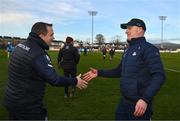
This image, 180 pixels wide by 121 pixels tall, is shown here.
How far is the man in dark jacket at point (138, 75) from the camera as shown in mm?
6484

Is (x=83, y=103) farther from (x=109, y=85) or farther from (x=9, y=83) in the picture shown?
(x=9, y=83)

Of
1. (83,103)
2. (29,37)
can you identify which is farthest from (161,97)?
(29,37)

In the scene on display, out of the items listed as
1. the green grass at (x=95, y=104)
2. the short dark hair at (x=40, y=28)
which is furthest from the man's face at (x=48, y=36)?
the green grass at (x=95, y=104)

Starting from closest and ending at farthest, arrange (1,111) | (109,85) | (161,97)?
(1,111)
(161,97)
(109,85)

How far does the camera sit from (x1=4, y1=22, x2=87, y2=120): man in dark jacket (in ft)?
20.1

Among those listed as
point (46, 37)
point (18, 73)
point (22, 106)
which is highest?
point (46, 37)

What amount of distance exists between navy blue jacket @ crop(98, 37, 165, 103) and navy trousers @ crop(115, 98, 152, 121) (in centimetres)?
11

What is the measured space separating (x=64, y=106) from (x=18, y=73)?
7490 millimetres

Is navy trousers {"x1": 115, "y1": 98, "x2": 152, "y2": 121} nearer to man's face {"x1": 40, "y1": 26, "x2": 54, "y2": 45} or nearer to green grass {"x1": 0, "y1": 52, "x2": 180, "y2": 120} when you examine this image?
man's face {"x1": 40, "y1": 26, "x2": 54, "y2": 45}

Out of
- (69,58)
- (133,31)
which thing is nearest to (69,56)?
(69,58)

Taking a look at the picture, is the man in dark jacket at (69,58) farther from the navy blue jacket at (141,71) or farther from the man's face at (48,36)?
the man's face at (48,36)

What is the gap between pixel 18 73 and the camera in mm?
6180

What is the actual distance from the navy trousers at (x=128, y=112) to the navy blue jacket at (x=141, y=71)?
0.11m

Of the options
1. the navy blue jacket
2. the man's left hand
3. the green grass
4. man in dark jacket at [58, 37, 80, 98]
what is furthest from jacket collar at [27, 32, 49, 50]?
man in dark jacket at [58, 37, 80, 98]
